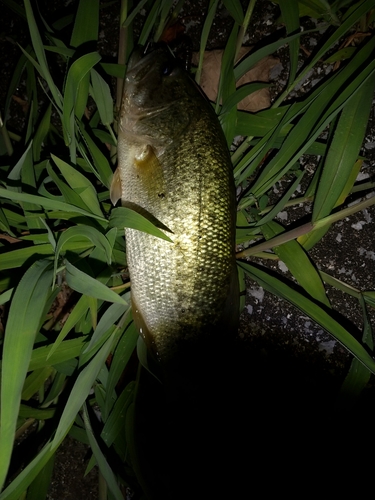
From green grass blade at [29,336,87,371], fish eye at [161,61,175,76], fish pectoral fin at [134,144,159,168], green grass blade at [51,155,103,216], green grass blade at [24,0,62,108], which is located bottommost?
green grass blade at [29,336,87,371]

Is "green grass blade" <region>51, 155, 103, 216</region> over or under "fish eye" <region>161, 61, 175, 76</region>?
under

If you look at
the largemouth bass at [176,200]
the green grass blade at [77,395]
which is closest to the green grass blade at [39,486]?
the green grass blade at [77,395]

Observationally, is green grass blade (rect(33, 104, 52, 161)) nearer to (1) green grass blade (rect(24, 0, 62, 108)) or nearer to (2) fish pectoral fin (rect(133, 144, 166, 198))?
(1) green grass blade (rect(24, 0, 62, 108))

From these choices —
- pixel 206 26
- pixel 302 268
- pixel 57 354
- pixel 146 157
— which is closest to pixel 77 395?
pixel 57 354

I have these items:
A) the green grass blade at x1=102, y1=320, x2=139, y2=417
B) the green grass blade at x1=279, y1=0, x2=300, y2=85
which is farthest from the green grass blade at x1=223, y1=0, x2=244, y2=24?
the green grass blade at x1=102, y1=320, x2=139, y2=417

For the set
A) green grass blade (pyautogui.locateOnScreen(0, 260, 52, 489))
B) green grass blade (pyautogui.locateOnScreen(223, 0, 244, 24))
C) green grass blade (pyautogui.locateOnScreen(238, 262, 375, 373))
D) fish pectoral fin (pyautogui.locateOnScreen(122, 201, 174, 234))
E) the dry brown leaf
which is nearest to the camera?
green grass blade (pyautogui.locateOnScreen(0, 260, 52, 489))

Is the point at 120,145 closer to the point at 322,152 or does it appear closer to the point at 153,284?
the point at 153,284

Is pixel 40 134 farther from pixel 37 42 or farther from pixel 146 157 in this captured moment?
pixel 146 157
